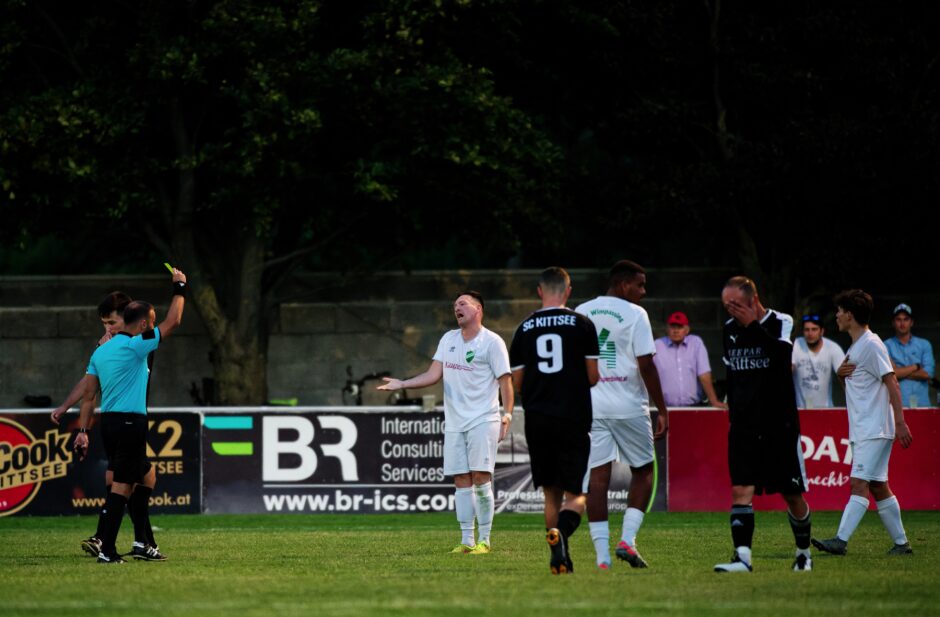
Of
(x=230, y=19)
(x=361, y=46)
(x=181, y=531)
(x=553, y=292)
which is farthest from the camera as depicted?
(x=361, y=46)

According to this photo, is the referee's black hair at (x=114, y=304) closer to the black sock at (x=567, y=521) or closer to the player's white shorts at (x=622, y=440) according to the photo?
the player's white shorts at (x=622, y=440)

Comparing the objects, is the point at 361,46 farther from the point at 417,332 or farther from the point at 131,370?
the point at 131,370

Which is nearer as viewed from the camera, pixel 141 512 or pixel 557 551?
pixel 557 551

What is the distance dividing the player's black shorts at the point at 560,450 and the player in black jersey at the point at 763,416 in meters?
1.08

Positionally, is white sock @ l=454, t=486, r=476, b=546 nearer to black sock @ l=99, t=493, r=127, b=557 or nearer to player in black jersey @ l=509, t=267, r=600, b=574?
player in black jersey @ l=509, t=267, r=600, b=574

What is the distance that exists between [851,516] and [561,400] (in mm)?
3254

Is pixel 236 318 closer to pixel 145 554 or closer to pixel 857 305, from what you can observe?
pixel 145 554

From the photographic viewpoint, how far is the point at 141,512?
39.8ft

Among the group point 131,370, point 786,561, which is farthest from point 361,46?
point 786,561

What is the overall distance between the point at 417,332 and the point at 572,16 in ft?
22.6

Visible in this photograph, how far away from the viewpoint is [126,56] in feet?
74.1

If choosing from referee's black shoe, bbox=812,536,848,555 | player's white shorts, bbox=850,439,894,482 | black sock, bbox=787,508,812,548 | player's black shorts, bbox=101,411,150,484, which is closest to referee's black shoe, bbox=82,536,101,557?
player's black shorts, bbox=101,411,150,484

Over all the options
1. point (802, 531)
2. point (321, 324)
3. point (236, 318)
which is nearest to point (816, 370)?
point (802, 531)

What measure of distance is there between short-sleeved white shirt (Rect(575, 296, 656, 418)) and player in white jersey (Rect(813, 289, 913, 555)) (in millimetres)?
2319
